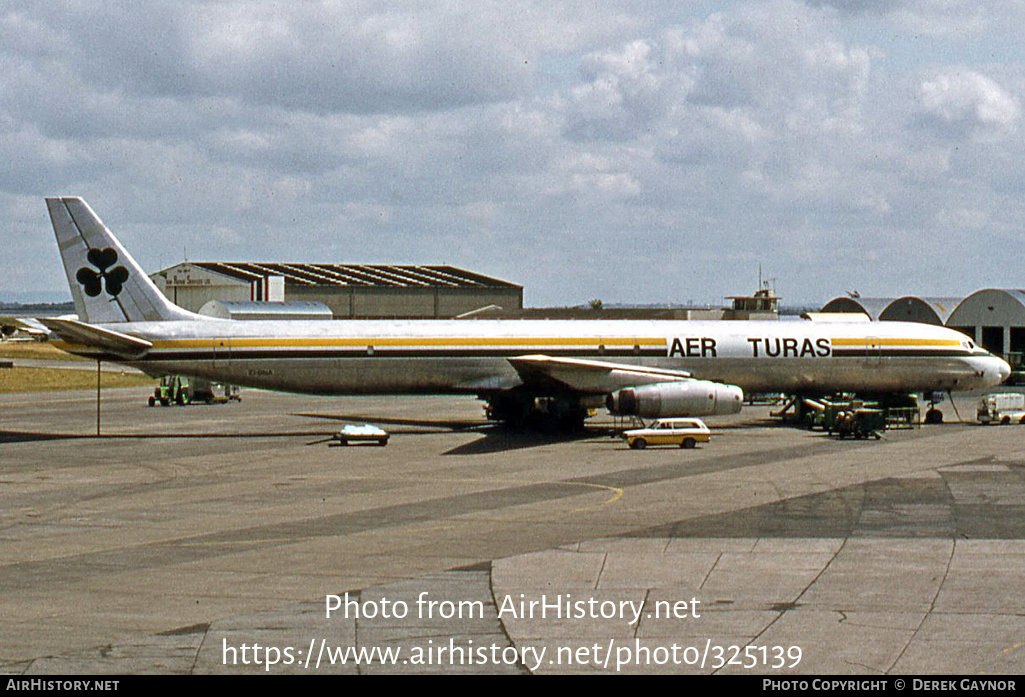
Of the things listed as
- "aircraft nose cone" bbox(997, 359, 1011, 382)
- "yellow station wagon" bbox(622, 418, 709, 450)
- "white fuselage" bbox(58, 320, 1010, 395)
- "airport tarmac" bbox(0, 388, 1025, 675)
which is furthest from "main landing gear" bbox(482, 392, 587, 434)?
"aircraft nose cone" bbox(997, 359, 1011, 382)

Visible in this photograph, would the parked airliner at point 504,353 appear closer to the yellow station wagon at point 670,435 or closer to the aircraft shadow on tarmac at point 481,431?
the aircraft shadow on tarmac at point 481,431

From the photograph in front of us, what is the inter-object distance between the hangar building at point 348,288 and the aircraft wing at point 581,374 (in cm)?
6909

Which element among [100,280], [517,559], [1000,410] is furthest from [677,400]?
[517,559]

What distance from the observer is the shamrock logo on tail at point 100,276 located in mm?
50344

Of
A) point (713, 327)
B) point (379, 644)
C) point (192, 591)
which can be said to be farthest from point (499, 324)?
point (379, 644)

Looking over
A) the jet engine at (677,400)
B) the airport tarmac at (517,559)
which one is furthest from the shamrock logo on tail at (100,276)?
the jet engine at (677,400)

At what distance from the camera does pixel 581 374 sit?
50.3m

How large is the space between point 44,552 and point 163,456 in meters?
19.7

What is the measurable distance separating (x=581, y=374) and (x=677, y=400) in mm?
4284

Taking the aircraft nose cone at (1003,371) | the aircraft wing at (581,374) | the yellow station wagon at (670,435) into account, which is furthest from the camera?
the aircraft nose cone at (1003,371)

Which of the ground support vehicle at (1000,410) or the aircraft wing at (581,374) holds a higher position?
the aircraft wing at (581,374)
